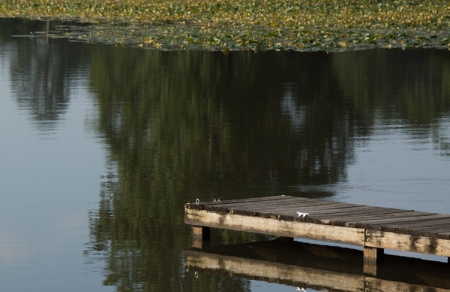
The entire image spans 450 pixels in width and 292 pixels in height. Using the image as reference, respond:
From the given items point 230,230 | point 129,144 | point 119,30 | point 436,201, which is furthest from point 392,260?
point 119,30

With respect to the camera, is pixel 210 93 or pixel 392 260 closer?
pixel 392 260

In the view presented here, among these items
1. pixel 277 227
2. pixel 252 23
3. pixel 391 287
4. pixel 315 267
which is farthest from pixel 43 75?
pixel 391 287

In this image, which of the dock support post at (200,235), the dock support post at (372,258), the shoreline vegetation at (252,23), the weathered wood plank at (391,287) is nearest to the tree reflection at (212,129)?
the dock support post at (200,235)

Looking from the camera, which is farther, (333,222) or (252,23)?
(252,23)

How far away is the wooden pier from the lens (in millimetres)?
10062

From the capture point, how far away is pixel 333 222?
10.5 metres

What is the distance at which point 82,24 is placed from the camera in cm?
4825

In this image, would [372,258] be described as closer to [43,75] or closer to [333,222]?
[333,222]

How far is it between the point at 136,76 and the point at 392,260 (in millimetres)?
19031

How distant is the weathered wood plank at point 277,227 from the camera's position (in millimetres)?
10398

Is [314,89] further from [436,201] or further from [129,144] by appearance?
[436,201]

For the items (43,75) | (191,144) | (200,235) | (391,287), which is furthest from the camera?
(43,75)

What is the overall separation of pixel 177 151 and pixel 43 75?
13.8 m

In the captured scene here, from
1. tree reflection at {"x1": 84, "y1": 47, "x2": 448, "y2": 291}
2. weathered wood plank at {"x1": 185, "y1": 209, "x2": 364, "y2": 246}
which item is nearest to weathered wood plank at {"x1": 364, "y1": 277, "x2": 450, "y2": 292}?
weathered wood plank at {"x1": 185, "y1": 209, "x2": 364, "y2": 246}
